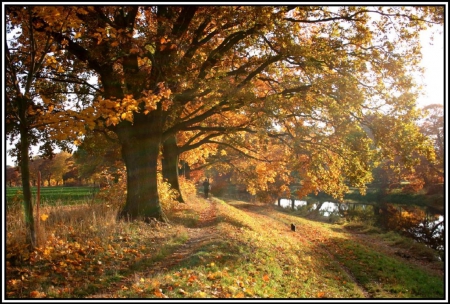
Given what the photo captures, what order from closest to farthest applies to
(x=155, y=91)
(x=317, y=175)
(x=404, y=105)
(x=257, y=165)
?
1. (x=155, y=91)
2. (x=404, y=105)
3. (x=317, y=175)
4. (x=257, y=165)

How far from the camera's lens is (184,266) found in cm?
765

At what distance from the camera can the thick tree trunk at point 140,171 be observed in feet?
39.3

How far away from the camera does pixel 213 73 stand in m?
12.8

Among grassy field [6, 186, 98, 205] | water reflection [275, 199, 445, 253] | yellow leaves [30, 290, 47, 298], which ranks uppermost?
grassy field [6, 186, 98, 205]

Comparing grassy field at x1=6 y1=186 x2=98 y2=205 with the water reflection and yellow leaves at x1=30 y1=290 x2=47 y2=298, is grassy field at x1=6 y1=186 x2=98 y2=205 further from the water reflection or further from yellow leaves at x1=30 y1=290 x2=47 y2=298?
the water reflection

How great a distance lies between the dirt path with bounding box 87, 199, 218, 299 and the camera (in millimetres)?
6215

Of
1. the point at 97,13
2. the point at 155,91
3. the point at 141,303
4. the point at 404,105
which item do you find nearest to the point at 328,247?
the point at 404,105

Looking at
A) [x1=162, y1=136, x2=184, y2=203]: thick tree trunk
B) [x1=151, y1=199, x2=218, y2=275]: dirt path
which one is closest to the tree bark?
[x1=151, y1=199, x2=218, y2=275]: dirt path

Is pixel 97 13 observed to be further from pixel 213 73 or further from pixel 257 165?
pixel 257 165

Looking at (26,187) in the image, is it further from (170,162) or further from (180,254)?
(170,162)

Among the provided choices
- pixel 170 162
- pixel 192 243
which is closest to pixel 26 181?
pixel 192 243

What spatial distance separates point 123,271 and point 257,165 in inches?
757

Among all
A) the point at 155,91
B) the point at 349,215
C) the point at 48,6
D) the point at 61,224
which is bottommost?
the point at 349,215

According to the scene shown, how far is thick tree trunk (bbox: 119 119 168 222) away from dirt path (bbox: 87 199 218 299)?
1.65m
